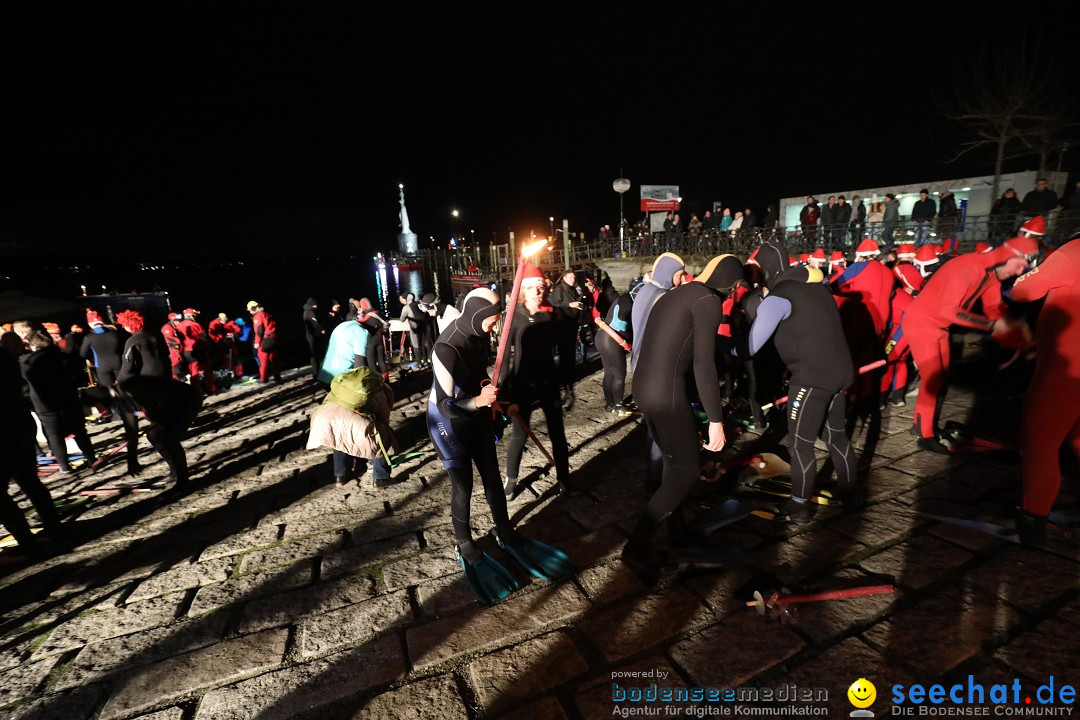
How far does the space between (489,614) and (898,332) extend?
628cm

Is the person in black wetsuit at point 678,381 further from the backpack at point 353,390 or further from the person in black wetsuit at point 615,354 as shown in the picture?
the person in black wetsuit at point 615,354

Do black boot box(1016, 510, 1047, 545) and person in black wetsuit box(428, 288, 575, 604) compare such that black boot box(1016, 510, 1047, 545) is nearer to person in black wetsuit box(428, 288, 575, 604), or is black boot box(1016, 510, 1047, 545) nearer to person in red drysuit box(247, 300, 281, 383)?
person in black wetsuit box(428, 288, 575, 604)

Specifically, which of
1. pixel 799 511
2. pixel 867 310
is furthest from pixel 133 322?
pixel 867 310

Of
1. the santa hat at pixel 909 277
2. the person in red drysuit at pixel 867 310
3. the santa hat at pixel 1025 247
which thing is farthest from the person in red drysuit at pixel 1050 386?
the santa hat at pixel 909 277

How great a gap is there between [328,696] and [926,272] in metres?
9.82

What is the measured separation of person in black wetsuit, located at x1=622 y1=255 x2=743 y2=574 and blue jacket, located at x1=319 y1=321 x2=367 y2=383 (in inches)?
141

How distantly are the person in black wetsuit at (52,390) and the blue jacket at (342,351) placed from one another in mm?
3444

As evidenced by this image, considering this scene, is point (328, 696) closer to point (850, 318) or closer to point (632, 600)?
point (632, 600)

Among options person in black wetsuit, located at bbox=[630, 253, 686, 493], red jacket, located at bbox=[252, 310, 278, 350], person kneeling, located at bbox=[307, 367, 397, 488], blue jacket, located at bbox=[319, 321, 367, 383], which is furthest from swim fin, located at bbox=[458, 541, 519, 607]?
red jacket, located at bbox=[252, 310, 278, 350]

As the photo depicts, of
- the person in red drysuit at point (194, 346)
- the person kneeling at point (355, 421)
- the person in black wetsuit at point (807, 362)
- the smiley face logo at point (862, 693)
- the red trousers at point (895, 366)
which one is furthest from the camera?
the person in red drysuit at point (194, 346)

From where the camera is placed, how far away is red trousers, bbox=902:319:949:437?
4.59 meters

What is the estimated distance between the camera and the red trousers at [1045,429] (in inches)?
110

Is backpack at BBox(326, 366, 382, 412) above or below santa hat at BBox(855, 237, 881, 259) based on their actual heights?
below

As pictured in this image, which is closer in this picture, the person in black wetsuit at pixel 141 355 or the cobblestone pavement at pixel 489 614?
the cobblestone pavement at pixel 489 614
